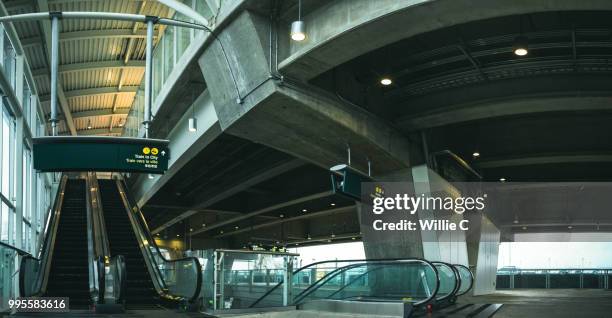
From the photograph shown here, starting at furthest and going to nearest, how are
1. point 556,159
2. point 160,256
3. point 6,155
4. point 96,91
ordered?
point 96,91, point 556,159, point 6,155, point 160,256

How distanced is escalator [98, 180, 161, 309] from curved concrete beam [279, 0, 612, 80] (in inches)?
227

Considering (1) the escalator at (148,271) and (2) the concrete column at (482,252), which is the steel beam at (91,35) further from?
(2) the concrete column at (482,252)

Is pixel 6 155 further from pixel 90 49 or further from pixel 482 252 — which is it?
pixel 482 252

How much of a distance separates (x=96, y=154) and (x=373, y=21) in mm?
5986

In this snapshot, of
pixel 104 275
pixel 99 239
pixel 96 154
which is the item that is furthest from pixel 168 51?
pixel 104 275

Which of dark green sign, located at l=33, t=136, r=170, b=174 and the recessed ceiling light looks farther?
the recessed ceiling light

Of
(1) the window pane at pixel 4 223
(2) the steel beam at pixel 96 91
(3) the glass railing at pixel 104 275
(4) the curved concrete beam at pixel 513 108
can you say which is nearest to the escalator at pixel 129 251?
(3) the glass railing at pixel 104 275

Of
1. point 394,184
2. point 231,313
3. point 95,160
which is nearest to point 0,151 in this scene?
point 95,160

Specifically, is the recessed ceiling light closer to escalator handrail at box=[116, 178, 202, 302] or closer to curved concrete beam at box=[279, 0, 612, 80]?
curved concrete beam at box=[279, 0, 612, 80]

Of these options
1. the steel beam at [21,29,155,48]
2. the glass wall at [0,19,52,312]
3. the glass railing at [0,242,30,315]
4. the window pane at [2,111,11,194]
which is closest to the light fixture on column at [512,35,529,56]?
the glass railing at [0,242,30,315]

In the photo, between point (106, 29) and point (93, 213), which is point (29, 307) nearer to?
point (93, 213)

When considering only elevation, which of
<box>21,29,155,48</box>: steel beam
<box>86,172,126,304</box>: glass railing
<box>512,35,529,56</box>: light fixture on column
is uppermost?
<box>21,29,155,48</box>: steel beam

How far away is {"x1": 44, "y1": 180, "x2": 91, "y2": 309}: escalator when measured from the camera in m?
13.2

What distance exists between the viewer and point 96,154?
12.1 m
